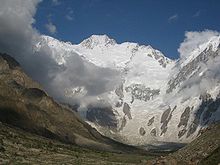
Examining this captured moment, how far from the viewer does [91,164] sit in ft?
527

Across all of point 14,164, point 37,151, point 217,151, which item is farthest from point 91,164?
point 217,151

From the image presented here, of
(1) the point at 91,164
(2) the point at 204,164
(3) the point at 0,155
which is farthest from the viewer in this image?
(1) the point at 91,164

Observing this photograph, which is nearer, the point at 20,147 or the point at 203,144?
the point at 203,144

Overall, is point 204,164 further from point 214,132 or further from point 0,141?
point 0,141

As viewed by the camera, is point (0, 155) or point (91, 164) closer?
point (0, 155)

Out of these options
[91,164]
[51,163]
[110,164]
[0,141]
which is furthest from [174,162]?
[0,141]

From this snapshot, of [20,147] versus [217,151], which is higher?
[20,147]

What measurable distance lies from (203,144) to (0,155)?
76547 mm

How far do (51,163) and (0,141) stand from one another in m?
42.2

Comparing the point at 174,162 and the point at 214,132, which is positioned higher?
the point at 214,132

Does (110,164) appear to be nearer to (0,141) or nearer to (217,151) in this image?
(0,141)

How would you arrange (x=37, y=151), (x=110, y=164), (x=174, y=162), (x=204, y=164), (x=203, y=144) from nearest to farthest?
(x=204, y=164)
(x=174, y=162)
(x=203, y=144)
(x=110, y=164)
(x=37, y=151)

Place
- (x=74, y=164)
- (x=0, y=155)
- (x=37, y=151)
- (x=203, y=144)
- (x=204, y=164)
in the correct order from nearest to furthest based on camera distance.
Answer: (x=204, y=164) → (x=203, y=144) → (x=0, y=155) → (x=74, y=164) → (x=37, y=151)

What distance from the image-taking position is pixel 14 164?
120 metres
